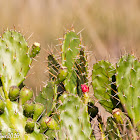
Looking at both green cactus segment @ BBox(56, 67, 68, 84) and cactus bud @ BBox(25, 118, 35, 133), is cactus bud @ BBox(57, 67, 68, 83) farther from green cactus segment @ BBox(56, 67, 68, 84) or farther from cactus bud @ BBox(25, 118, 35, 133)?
cactus bud @ BBox(25, 118, 35, 133)

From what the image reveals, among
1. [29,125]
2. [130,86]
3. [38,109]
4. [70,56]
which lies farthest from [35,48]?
[130,86]

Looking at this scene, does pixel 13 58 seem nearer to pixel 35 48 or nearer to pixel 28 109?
pixel 35 48

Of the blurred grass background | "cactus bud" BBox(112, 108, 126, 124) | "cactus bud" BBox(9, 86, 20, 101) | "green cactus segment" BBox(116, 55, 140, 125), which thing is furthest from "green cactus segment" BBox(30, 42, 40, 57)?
the blurred grass background

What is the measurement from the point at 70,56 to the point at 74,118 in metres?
0.48

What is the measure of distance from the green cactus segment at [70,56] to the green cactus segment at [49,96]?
0.20 meters

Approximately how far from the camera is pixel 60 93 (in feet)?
7.24

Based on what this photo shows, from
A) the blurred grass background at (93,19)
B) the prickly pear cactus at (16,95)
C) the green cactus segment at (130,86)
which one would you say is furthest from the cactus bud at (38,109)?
the blurred grass background at (93,19)

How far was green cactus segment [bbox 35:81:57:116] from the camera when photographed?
1917 mm

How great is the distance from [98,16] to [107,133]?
4.35 meters

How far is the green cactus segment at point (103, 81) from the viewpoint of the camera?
2.04 metres

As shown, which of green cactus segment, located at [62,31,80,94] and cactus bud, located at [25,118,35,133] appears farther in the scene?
green cactus segment, located at [62,31,80,94]

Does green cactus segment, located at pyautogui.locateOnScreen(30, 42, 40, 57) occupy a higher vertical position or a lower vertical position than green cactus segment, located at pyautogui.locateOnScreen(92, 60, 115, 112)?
higher

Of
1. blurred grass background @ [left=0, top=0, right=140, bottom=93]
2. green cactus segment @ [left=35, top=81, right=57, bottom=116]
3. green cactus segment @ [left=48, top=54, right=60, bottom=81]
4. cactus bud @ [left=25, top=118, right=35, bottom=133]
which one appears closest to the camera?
cactus bud @ [left=25, top=118, right=35, bottom=133]

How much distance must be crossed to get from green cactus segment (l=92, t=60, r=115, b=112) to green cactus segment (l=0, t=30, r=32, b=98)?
0.42 m
